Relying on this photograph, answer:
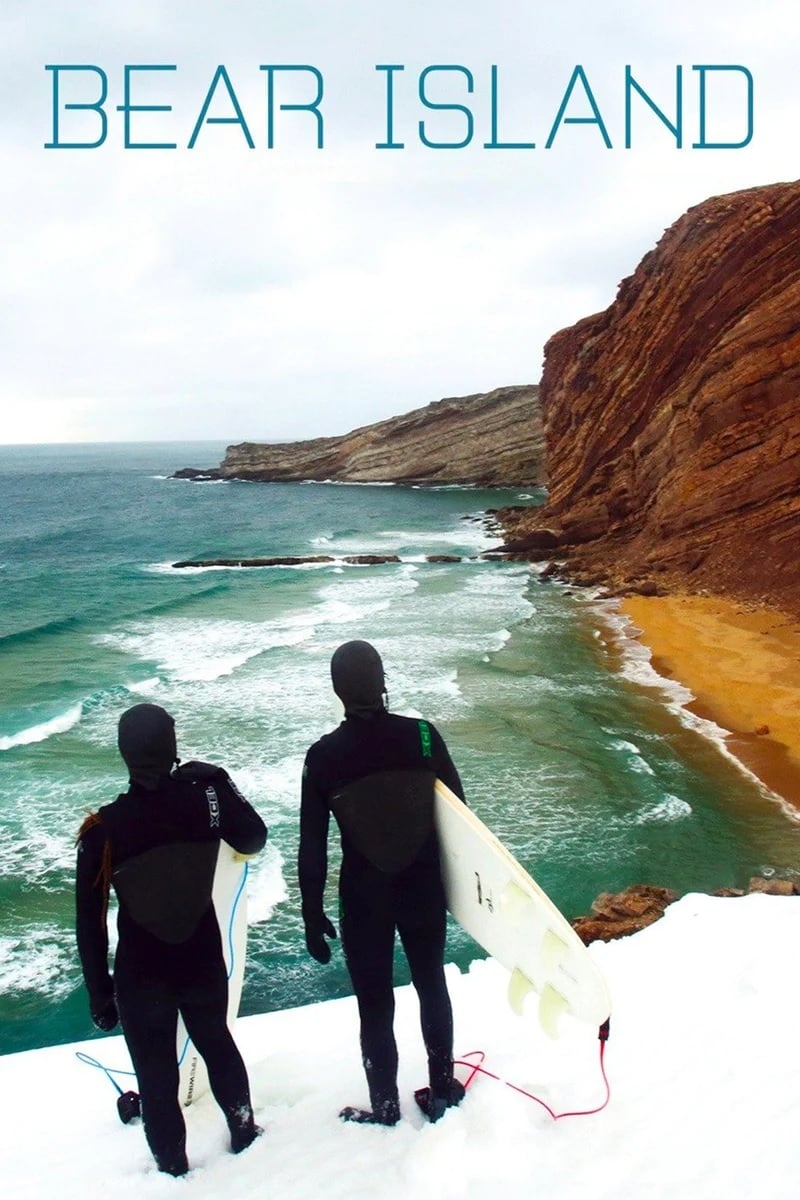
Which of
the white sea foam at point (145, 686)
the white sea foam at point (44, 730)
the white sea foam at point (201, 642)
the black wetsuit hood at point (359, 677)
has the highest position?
the black wetsuit hood at point (359, 677)

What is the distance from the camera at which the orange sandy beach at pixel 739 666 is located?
13.9 metres

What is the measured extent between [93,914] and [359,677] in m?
1.37

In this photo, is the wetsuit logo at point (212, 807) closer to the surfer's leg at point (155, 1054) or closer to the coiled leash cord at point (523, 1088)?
the surfer's leg at point (155, 1054)

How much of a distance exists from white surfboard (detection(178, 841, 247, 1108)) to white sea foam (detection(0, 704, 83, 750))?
12.5 meters

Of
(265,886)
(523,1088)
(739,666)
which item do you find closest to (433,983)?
(523,1088)

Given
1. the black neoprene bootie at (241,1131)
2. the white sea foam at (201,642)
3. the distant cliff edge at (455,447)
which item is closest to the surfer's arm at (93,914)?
the black neoprene bootie at (241,1131)

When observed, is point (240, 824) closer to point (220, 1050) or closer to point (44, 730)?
point (220, 1050)

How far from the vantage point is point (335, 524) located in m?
54.2

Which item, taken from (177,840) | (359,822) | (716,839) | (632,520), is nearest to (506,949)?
(359,822)

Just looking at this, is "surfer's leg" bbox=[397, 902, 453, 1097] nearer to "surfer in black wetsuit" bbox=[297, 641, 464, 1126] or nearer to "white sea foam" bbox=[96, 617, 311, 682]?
"surfer in black wetsuit" bbox=[297, 641, 464, 1126]

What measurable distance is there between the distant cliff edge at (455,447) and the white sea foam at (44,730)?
2405 inches

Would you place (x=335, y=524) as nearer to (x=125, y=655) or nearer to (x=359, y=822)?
(x=125, y=655)

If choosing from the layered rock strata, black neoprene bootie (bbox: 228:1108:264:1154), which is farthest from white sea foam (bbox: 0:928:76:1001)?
black neoprene bootie (bbox: 228:1108:264:1154)

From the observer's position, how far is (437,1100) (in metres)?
3.95
